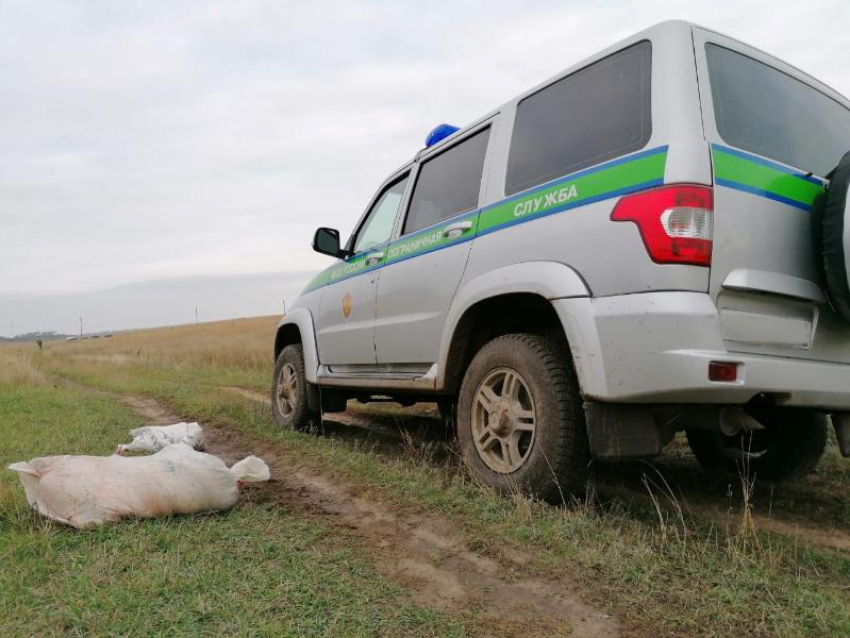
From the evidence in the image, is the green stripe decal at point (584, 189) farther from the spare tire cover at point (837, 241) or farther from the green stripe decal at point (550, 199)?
the spare tire cover at point (837, 241)

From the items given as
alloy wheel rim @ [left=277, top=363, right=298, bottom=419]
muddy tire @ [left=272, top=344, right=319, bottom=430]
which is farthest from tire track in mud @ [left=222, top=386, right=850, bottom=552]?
alloy wheel rim @ [left=277, top=363, right=298, bottom=419]

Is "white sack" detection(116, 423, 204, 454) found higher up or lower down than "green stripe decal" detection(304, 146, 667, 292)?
lower down

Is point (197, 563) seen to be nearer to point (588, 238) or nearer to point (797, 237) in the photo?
point (588, 238)

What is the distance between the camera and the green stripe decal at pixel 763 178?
227cm

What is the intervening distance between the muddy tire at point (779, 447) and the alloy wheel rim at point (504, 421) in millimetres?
1041

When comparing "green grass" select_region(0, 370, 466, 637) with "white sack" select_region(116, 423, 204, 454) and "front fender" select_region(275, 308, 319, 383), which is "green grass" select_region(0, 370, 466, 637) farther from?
"front fender" select_region(275, 308, 319, 383)

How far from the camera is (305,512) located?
2850 mm

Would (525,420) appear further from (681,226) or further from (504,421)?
(681,226)

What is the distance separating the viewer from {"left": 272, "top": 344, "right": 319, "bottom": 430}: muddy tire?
511 cm

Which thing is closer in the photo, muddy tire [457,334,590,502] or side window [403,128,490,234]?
muddy tire [457,334,590,502]

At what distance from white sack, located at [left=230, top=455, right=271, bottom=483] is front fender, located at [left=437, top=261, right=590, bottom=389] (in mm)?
1127

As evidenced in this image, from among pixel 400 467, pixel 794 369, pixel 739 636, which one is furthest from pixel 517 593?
pixel 400 467

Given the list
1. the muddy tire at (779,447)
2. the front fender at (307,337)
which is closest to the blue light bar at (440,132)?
the front fender at (307,337)

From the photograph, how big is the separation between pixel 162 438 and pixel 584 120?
11.9 ft
